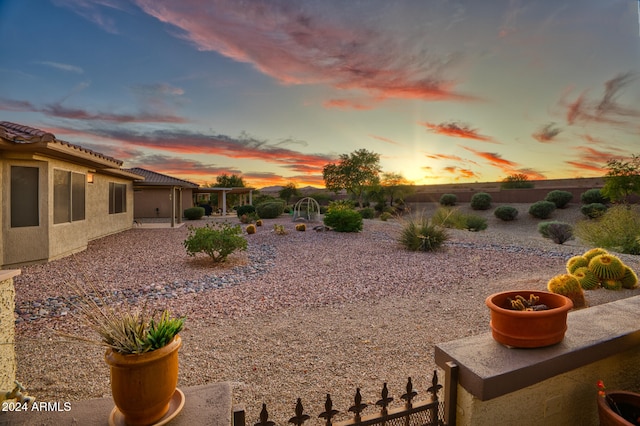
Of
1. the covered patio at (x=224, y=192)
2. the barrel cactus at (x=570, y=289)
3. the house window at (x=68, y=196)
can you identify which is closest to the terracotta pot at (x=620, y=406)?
the barrel cactus at (x=570, y=289)

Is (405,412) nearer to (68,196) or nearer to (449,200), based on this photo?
(68,196)

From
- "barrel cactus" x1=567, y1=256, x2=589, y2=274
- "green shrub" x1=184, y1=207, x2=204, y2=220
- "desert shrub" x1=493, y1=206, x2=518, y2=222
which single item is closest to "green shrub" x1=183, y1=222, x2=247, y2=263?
"barrel cactus" x1=567, y1=256, x2=589, y2=274

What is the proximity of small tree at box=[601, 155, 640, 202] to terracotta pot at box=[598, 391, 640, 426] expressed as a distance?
23771 millimetres

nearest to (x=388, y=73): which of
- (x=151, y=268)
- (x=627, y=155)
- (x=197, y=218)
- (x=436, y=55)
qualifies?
(x=436, y=55)

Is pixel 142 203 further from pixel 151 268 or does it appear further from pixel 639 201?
pixel 639 201

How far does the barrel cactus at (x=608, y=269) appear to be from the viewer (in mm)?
4641

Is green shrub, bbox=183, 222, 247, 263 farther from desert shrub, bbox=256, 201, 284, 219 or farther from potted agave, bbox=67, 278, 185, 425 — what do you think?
desert shrub, bbox=256, 201, 284, 219

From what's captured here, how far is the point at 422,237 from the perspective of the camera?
28.2 ft

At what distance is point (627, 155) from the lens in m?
19.3

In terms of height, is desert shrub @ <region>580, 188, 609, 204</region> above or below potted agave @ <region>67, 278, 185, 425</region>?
above

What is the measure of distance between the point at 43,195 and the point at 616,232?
1639 cm

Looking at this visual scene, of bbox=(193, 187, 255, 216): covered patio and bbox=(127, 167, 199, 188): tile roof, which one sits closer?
bbox=(127, 167, 199, 188): tile roof

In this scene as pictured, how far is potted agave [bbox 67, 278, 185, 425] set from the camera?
1.24 m

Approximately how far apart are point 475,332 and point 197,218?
20.9 m
